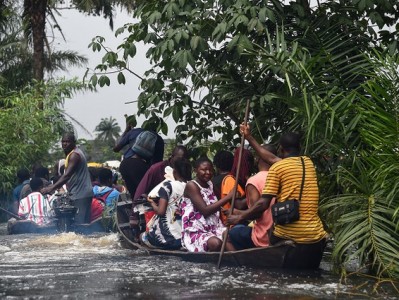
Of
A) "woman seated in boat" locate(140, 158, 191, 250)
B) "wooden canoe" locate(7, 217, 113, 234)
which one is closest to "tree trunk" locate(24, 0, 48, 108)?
"wooden canoe" locate(7, 217, 113, 234)

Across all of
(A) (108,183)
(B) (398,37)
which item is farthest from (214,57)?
(A) (108,183)

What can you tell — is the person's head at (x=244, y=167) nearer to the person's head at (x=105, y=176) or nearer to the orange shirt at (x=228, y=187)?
the orange shirt at (x=228, y=187)

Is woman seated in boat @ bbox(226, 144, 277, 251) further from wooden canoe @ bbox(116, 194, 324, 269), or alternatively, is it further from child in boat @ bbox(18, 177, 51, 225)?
child in boat @ bbox(18, 177, 51, 225)

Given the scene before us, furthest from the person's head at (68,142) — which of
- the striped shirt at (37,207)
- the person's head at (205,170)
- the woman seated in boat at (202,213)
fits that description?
the person's head at (205,170)

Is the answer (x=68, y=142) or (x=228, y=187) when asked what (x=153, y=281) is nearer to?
(x=228, y=187)

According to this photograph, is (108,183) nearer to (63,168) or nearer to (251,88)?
(63,168)

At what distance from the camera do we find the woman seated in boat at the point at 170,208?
12.3 metres

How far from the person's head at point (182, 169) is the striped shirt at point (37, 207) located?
5515 millimetres

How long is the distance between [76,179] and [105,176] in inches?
113

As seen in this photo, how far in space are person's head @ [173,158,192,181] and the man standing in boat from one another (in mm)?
3862

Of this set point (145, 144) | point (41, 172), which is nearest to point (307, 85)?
point (145, 144)

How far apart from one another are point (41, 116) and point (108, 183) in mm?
4499

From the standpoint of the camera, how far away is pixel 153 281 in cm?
1000

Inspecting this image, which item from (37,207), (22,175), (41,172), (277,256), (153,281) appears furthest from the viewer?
(22,175)
